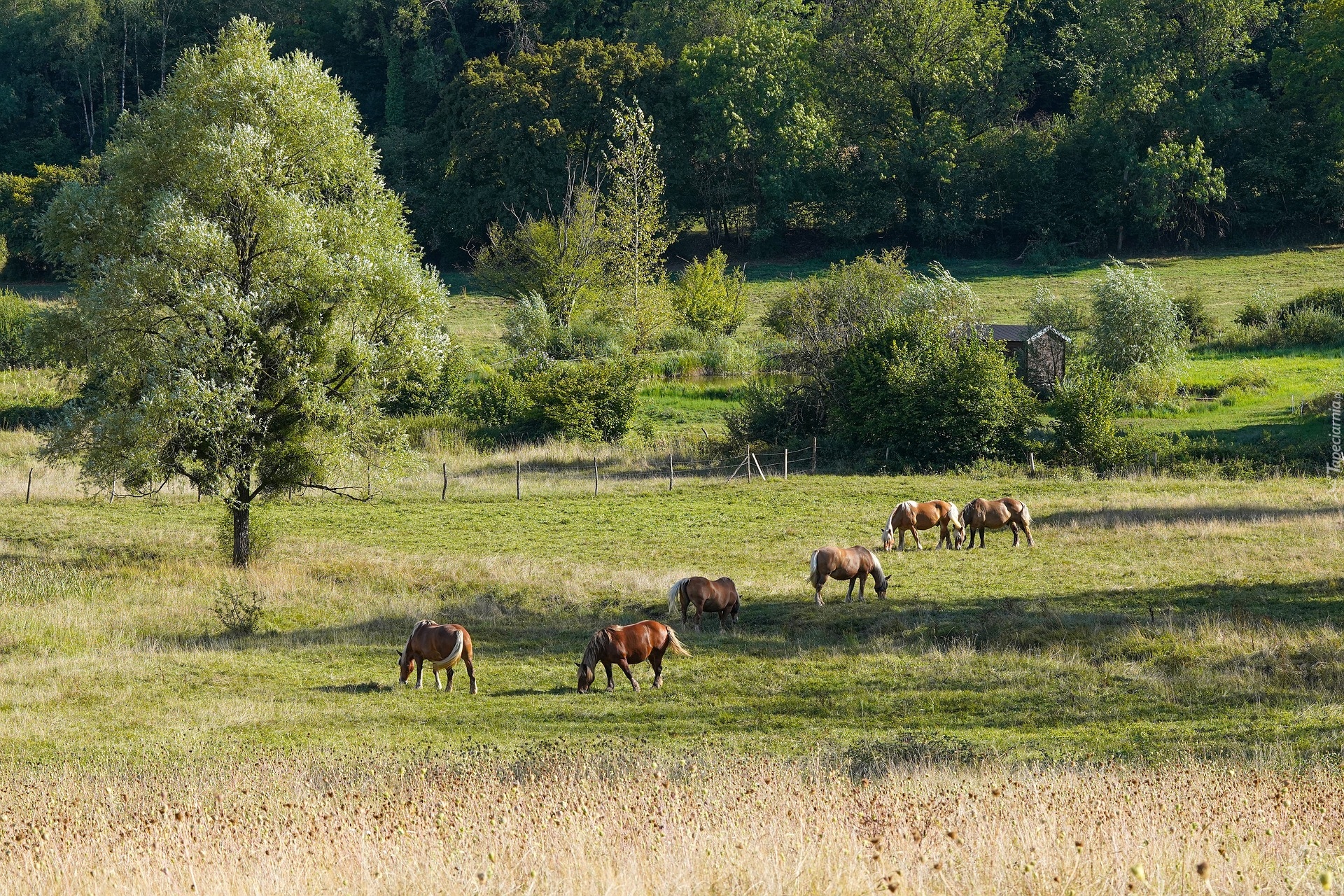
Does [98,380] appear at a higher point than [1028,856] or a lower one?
higher

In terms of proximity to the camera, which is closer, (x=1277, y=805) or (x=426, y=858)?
(x=426, y=858)

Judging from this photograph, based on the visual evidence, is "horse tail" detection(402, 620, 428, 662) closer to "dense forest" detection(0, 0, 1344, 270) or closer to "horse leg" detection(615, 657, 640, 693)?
"horse leg" detection(615, 657, 640, 693)

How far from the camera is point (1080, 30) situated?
4018 inches

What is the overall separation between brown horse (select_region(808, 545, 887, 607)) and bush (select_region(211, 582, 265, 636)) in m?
10.5

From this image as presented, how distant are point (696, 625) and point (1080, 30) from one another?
94.6m

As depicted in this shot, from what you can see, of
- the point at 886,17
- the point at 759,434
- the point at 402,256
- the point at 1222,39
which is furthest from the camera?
the point at 886,17

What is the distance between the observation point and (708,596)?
70.1 feet

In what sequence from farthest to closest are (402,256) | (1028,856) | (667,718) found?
(402,256) → (667,718) → (1028,856)

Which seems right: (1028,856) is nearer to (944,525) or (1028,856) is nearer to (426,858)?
(426,858)

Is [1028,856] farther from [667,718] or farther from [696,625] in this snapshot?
[696,625]

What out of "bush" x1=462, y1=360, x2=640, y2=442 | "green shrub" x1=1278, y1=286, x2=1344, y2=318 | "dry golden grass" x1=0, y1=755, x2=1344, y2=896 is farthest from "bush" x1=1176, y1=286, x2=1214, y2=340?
"dry golden grass" x1=0, y1=755, x2=1344, y2=896

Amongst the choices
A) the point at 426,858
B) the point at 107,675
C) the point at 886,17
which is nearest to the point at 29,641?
the point at 107,675

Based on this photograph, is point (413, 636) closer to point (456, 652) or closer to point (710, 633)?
point (456, 652)

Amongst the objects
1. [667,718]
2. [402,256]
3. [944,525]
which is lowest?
[667,718]
